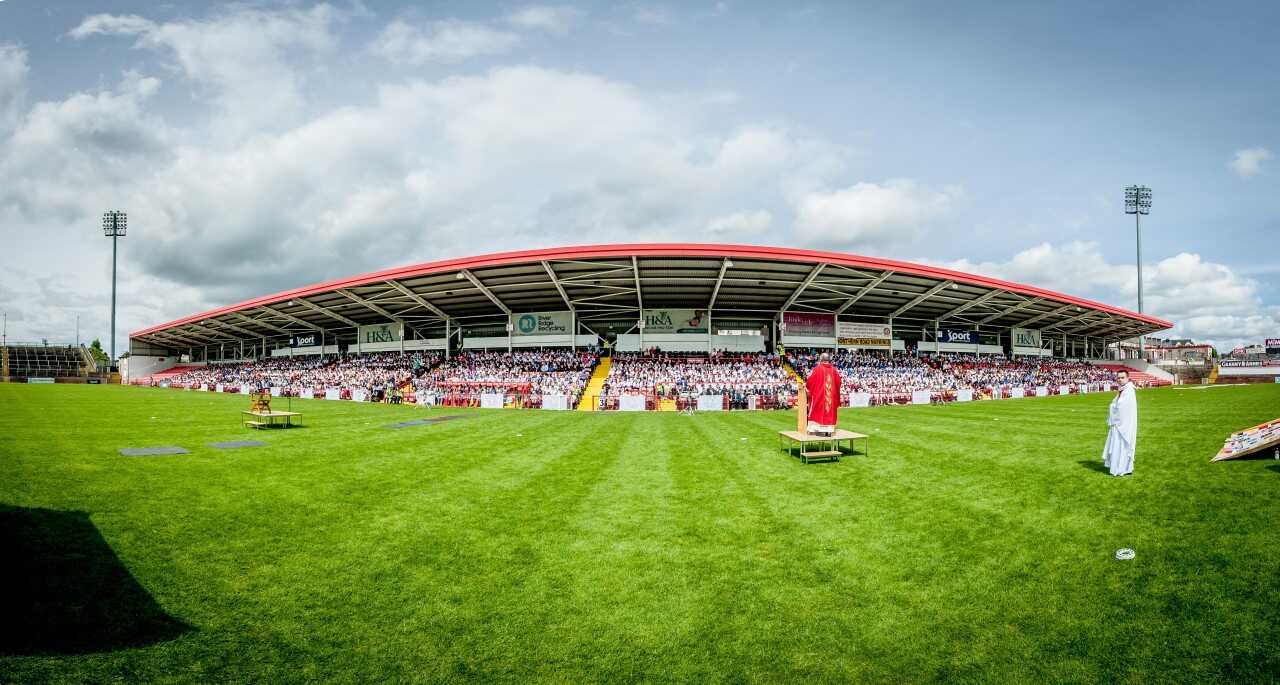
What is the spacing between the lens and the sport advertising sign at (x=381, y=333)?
151 feet

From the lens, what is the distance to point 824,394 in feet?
36.3

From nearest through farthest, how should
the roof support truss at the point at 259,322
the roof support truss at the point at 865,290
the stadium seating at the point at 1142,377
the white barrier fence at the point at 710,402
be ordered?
the white barrier fence at the point at 710,402 → the roof support truss at the point at 865,290 → the roof support truss at the point at 259,322 → the stadium seating at the point at 1142,377

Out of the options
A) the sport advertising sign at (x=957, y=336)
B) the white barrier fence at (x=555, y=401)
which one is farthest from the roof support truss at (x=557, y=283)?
the sport advertising sign at (x=957, y=336)

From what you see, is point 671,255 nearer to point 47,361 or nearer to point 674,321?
point 674,321

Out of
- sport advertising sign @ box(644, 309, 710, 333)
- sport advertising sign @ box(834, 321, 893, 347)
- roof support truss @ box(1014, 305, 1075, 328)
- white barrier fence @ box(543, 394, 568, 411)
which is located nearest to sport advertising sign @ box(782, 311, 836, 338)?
sport advertising sign @ box(834, 321, 893, 347)

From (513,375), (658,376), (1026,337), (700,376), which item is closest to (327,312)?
(513,375)

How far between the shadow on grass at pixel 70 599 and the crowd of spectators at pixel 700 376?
77.9 ft

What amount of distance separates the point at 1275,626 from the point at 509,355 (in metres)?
38.8

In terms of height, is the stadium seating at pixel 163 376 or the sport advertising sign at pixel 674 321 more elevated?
the sport advertising sign at pixel 674 321

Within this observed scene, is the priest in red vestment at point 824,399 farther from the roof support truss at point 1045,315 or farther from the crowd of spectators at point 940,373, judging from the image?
the roof support truss at point 1045,315

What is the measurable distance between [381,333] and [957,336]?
50.8 meters

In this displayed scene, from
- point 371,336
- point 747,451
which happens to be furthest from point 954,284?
point 371,336

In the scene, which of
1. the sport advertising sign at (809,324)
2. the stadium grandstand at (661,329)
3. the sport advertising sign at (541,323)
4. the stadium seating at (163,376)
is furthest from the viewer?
the stadium seating at (163,376)

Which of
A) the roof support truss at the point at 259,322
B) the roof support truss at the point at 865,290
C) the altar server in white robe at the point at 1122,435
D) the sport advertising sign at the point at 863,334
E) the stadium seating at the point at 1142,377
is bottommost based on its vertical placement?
the stadium seating at the point at 1142,377
